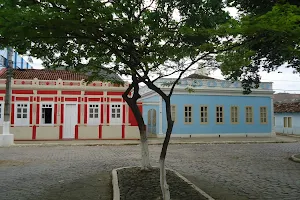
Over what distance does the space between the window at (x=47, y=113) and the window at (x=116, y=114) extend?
4.00 metres

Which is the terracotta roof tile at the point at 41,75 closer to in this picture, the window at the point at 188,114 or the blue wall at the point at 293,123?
the window at the point at 188,114

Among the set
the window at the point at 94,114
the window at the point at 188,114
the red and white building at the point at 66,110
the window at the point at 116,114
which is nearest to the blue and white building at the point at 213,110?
the window at the point at 188,114

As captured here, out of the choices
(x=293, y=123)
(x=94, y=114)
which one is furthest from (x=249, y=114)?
(x=94, y=114)

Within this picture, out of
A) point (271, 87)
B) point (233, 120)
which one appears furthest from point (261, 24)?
point (271, 87)

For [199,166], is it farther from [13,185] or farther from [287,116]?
[287,116]

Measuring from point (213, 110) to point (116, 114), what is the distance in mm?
7288

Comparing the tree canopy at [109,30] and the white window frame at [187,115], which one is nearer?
the tree canopy at [109,30]

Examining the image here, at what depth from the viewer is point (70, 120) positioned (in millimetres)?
19609

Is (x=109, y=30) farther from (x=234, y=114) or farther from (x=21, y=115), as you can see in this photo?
(x=234, y=114)

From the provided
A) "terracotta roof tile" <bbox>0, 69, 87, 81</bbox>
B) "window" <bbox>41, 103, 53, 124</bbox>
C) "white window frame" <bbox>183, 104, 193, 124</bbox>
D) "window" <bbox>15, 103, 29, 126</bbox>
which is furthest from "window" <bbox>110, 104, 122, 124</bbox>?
"window" <bbox>15, 103, 29, 126</bbox>

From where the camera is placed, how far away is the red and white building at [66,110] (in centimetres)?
1880

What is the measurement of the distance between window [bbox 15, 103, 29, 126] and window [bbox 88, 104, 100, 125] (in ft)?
13.3

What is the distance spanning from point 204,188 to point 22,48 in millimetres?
4657

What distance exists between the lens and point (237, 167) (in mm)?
9125
